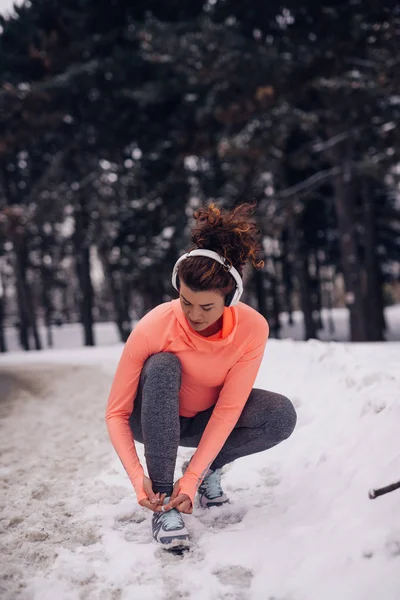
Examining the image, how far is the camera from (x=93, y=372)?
886 cm

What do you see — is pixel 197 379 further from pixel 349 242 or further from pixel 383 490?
pixel 349 242

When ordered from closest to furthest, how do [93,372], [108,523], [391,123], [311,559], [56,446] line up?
[311,559] → [108,523] → [56,446] → [93,372] → [391,123]

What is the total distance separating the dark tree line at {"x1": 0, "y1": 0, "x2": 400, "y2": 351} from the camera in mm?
11164

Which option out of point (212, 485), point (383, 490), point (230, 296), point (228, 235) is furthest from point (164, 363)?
point (383, 490)

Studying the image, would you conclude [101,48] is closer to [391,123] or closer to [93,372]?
[391,123]

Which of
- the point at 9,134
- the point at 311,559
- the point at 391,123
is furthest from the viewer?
the point at 9,134

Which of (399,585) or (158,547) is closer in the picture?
(399,585)

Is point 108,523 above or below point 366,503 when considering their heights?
below

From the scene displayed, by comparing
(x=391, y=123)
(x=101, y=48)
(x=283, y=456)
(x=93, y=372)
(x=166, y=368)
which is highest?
(x=101, y=48)

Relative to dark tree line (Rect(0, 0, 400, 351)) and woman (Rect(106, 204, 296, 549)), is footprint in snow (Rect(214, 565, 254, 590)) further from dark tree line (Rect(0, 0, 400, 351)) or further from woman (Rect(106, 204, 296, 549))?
dark tree line (Rect(0, 0, 400, 351))

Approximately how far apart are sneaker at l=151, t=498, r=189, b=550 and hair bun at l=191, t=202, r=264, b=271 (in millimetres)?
1129

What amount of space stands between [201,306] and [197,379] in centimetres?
43

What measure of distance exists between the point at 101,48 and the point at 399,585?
717 inches

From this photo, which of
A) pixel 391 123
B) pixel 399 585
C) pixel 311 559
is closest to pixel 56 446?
pixel 311 559
